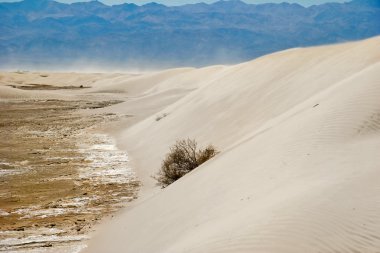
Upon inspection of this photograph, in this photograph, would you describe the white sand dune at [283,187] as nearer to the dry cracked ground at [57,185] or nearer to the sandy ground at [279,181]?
the sandy ground at [279,181]

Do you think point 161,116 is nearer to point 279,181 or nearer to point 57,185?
point 57,185

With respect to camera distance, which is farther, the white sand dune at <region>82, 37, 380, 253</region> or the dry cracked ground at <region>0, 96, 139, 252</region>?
the dry cracked ground at <region>0, 96, 139, 252</region>

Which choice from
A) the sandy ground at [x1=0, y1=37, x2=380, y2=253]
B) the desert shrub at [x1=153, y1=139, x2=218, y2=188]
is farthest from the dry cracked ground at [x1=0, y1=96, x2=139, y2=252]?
the desert shrub at [x1=153, y1=139, x2=218, y2=188]

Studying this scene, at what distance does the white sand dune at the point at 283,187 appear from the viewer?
21.9 ft

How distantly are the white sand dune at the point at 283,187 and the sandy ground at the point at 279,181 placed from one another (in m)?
0.02

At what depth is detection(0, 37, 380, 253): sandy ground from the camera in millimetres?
6711

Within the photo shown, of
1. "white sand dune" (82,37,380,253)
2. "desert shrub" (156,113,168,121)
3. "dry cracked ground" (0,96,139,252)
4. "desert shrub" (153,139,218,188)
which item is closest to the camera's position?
"white sand dune" (82,37,380,253)

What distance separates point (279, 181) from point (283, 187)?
17.9 inches

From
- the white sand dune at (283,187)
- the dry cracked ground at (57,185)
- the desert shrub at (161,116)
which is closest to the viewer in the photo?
the white sand dune at (283,187)

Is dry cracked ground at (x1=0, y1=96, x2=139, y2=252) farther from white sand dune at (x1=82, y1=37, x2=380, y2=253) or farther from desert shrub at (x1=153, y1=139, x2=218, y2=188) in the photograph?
desert shrub at (x1=153, y1=139, x2=218, y2=188)

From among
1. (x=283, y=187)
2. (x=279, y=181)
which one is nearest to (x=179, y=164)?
(x=279, y=181)

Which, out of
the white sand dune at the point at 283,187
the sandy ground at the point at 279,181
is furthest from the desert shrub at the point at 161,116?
the white sand dune at the point at 283,187

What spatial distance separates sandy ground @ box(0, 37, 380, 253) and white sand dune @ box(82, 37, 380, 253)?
0.02m

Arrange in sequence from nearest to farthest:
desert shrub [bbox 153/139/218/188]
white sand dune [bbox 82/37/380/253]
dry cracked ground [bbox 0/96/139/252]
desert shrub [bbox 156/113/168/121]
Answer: white sand dune [bbox 82/37/380/253] → dry cracked ground [bbox 0/96/139/252] → desert shrub [bbox 153/139/218/188] → desert shrub [bbox 156/113/168/121]
